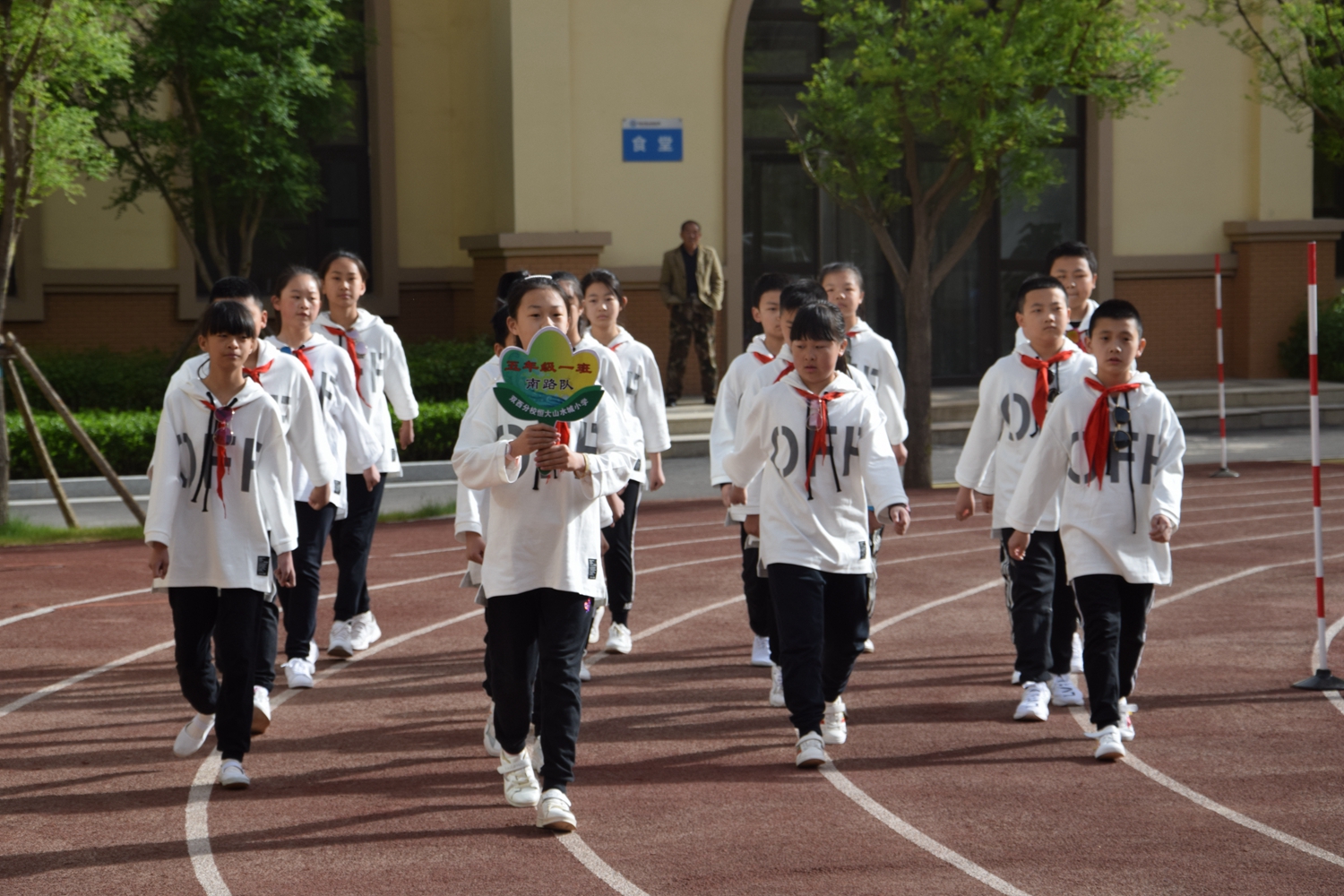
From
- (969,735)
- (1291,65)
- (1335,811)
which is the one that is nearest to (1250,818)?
(1335,811)

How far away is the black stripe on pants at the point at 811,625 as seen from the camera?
609 centimetres

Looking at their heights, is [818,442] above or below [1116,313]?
below

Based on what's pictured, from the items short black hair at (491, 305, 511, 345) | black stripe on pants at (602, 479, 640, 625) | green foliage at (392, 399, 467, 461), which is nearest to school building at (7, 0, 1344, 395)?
green foliage at (392, 399, 467, 461)

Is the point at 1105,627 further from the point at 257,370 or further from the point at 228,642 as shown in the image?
the point at 257,370

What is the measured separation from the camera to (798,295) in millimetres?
7047

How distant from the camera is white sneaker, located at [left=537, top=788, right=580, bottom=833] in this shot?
17.4 ft

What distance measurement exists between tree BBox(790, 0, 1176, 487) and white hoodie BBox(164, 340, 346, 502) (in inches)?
338

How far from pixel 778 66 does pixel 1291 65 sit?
6.84m

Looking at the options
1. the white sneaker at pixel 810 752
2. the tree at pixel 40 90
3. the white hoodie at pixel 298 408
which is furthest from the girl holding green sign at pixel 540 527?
the tree at pixel 40 90

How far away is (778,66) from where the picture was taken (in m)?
20.6

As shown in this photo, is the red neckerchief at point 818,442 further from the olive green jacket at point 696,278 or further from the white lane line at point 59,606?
the olive green jacket at point 696,278

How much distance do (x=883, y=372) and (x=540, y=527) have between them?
3.01 metres

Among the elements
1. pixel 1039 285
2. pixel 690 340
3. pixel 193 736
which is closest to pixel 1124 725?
pixel 1039 285

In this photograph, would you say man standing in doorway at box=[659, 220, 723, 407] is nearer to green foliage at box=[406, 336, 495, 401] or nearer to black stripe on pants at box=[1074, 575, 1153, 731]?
green foliage at box=[406, 336, 495, 401]
